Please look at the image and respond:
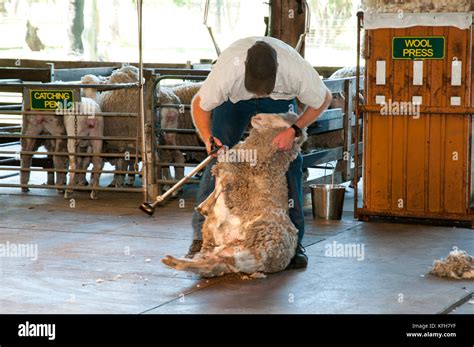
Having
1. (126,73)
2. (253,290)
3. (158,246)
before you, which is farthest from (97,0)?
(253,290)

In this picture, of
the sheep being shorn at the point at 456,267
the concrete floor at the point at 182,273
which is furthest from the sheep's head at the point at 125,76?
the sheep being shorn at the point at 456,267

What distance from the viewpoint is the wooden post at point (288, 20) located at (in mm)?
10086

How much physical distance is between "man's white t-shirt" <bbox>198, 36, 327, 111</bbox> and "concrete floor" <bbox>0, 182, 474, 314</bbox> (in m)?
1.36

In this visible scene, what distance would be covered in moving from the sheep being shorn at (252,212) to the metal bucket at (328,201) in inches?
85.4

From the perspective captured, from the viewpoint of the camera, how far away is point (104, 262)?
295 inches

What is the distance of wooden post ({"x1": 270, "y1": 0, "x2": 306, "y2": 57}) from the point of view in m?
10.1

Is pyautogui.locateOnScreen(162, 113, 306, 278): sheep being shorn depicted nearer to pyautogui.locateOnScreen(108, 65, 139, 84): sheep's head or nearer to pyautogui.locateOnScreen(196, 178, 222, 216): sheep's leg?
pyautogui.locateOnScreen(196, 178, 222, 216): sheep's leg
